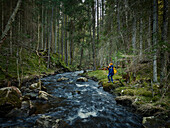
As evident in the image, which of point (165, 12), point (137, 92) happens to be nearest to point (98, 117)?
point (137, 92)

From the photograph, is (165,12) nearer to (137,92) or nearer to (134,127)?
(137,92)

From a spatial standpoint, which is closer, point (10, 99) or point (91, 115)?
point (10, 99)

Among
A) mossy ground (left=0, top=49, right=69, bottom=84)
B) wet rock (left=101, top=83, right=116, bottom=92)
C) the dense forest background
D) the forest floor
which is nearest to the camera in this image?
the dense forest background

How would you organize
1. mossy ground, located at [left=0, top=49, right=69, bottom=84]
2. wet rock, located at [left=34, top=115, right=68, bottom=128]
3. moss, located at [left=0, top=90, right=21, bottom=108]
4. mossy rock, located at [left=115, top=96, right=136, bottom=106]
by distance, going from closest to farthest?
wet rock, located at [left=34, top=115, right=68, bottom=128]
mossy ground, located at [left=0, top=49, right=69, bottom=84]
moss, located at [left=0, top=90, right=21, bottom=108]
mossy rock, located at [left=115, top=96, right=136, bottom=106]

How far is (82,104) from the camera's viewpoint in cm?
596

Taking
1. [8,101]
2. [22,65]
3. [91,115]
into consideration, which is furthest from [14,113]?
[91,115]

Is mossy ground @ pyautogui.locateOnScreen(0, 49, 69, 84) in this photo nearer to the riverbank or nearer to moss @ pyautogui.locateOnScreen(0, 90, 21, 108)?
moss @ pyautogui.locateOnScreen(0, 90, 21, 108)

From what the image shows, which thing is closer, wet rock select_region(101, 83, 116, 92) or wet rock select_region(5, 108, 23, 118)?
wet rock select_region(5, 108, 23, 118)

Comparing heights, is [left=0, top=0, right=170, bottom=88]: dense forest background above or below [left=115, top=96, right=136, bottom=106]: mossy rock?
above

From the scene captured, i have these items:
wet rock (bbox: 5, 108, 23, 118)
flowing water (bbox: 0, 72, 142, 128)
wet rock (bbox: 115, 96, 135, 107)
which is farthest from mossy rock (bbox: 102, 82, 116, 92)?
wet rock (bbox: 5, 108, 23, 118)

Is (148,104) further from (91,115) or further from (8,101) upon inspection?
(8,101)

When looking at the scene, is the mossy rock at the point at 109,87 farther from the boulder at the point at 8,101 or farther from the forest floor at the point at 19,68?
the boulder at the point at 8,101

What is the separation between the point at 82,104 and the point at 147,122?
3.36 metres

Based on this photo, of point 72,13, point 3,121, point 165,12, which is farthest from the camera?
point 72,13
